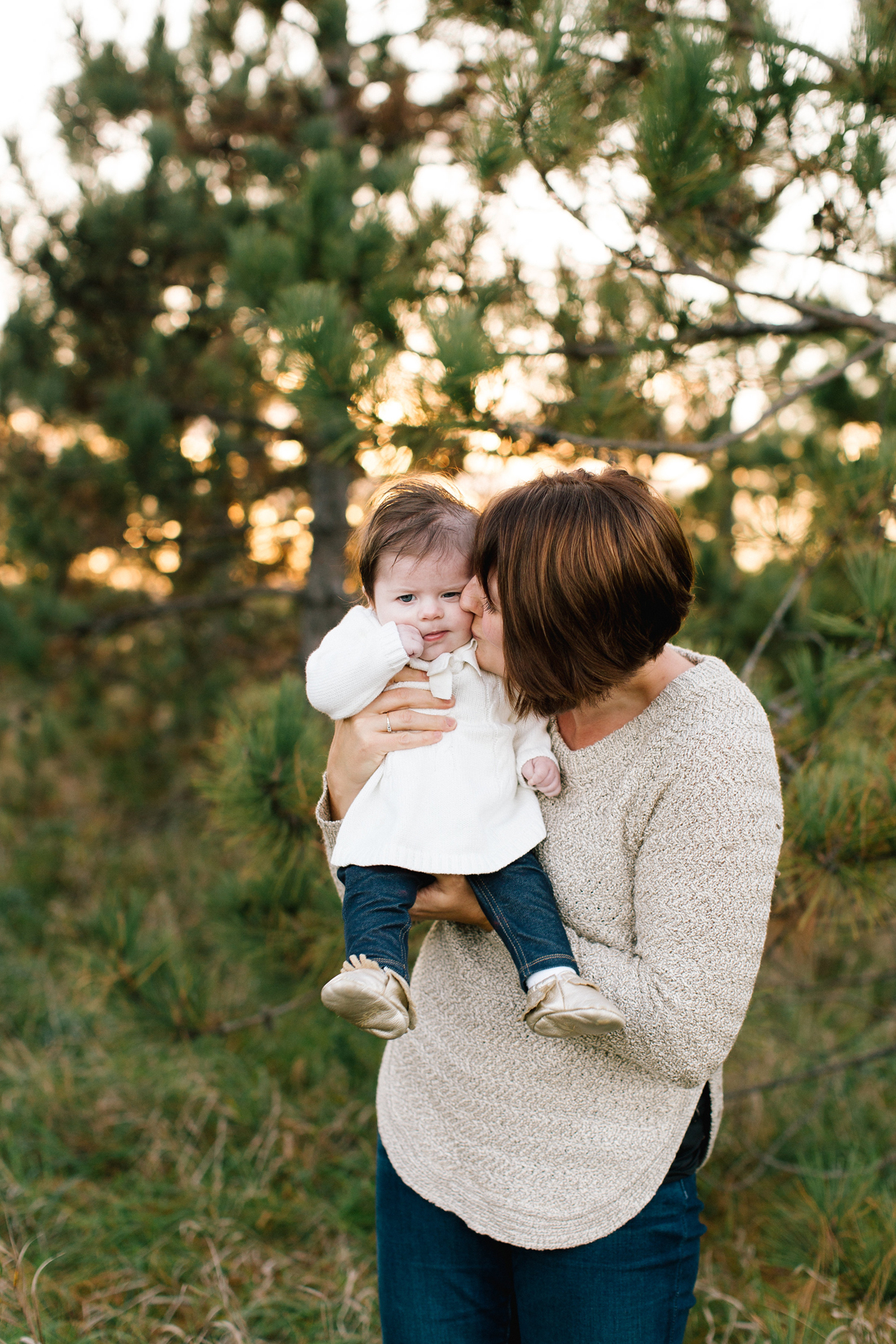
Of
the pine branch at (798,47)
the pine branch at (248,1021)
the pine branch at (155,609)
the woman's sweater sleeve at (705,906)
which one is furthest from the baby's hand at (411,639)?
the pine branch at (155,609)

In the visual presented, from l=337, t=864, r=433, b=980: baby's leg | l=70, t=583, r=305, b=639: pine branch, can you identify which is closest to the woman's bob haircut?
l=337, t=864, r=433, b=980: baby's leg

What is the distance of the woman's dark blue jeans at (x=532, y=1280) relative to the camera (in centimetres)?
107

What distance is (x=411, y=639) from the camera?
1308 millimetres

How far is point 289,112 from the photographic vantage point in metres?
3.28

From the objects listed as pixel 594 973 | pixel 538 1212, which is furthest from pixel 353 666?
pixel 538 1212

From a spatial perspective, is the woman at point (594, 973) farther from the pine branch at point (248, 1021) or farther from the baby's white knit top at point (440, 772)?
the pine branch at point (248, 1021)

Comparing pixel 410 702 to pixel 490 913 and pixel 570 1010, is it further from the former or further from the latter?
pixel 570 1010

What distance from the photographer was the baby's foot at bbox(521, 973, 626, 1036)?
0.98 m

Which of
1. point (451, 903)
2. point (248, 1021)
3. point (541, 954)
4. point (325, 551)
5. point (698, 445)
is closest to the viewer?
point (541, 954)

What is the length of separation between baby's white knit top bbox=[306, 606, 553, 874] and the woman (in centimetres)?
4

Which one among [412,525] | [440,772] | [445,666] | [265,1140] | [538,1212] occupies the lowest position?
[265,1140]

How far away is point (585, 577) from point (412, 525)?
406mm

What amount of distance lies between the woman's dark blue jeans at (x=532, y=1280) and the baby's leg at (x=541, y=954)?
30cm

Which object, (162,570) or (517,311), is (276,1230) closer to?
(517,311)
